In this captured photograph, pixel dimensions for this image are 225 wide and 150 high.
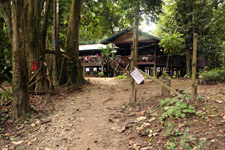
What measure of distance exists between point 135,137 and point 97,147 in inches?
31.5

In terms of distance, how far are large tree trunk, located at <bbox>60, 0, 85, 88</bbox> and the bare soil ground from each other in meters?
3.30

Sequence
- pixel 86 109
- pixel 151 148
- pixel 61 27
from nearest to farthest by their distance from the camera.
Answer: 1. pixel 151 148
2. pixel 86 109
3. pixel 61 27

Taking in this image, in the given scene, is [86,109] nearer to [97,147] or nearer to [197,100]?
[97,147]

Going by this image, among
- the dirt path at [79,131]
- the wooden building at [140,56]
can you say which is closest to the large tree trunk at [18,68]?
the dirt path at [79,131]

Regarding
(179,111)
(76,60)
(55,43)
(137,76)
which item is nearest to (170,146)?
(179,111)

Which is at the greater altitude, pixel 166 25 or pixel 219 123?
pixel 166 25

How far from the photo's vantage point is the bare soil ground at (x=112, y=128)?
11.8 ft

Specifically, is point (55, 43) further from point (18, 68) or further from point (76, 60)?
point (18, 68)

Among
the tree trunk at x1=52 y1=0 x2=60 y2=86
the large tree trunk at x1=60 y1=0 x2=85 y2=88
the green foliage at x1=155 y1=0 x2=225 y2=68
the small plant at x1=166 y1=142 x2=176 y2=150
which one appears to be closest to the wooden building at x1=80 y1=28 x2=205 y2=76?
the green foliage at x1=155 y1=0 x2=225 y2=68

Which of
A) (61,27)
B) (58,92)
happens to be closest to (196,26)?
(61,27)

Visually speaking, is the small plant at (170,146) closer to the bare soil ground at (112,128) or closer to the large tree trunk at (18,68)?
the bare soil ground at (112,128)

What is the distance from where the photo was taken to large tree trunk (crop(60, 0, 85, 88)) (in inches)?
375

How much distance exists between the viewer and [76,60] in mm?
9445

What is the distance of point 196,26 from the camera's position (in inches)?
684
